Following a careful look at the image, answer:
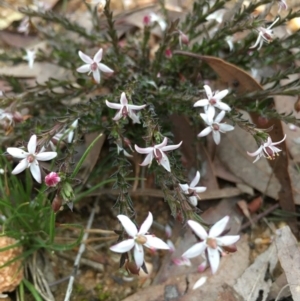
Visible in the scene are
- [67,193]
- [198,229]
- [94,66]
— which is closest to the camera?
[198,229]

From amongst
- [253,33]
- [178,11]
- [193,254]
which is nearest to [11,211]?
[193,254]

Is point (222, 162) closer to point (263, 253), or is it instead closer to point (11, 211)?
point (263, 253)

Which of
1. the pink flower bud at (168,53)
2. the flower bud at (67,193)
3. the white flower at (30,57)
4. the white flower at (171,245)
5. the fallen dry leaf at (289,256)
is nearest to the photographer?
the flower bud at (67,193)

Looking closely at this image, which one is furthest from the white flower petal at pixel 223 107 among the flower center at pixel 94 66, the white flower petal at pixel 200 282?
the white flower petal at pixel 200 282

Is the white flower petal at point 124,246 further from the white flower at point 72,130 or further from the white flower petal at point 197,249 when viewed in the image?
the white flower at point 72,130

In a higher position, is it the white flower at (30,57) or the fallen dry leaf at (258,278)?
the white flower at (30,57)

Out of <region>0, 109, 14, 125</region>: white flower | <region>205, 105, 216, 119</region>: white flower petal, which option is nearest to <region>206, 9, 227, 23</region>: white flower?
<region>205, 105, 216, 119</region>: white flower petal

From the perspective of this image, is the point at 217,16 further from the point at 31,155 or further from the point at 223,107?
the point at 31,155

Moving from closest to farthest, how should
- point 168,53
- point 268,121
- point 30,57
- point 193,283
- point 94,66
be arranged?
point 94,66 < point 193,283 < point 268,121 < point 168,53 < point 30,57

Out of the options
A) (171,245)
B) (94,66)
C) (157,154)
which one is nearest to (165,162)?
(157,154)

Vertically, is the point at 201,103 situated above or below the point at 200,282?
above

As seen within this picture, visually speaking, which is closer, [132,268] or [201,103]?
[132,268]
